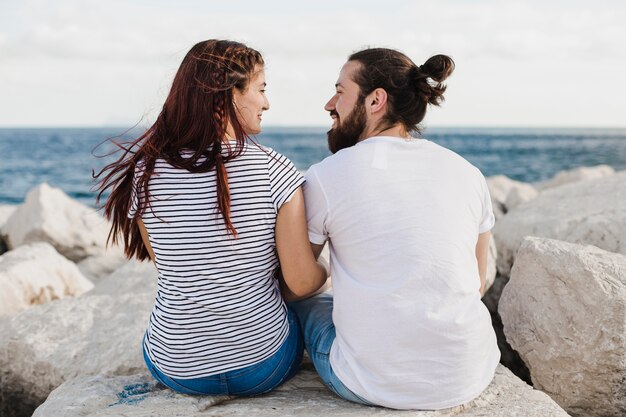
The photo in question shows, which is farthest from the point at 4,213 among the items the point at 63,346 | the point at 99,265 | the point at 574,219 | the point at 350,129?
the point at 350,129

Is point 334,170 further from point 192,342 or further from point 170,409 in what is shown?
point 170,409

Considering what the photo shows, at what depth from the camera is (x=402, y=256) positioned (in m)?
2.47

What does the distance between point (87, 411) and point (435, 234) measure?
1695mm

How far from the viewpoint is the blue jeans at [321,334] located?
2.78m

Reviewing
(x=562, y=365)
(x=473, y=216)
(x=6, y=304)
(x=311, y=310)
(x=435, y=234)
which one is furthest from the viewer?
(x=6, y=304)

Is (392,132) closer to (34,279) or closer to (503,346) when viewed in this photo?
(503,346)

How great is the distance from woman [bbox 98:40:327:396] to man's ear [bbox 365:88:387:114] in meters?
0.43

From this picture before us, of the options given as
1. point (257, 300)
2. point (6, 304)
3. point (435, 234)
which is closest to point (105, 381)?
point (257, 300)

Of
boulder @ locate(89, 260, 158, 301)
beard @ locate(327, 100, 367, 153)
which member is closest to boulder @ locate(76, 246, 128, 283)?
boulder @ locate(89, 260, 158, 301)

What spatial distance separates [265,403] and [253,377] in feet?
0.40

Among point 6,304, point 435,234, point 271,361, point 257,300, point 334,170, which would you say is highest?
point 334,170

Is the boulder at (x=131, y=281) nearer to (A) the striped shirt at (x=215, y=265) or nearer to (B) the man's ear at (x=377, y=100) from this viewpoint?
(A) the striped shirt at (x=215, y=265)

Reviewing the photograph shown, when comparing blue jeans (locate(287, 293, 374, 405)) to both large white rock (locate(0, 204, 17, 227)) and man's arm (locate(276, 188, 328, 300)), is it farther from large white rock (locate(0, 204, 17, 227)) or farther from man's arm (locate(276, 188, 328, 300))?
large white rock (locate(0, 204, 17, 227))

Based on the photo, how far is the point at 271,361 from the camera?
9.43 ft
